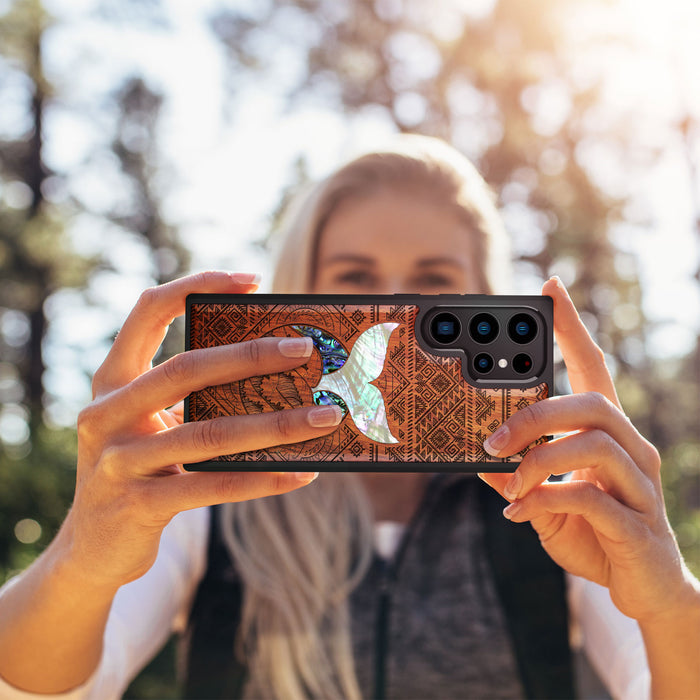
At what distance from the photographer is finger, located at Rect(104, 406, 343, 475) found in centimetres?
122

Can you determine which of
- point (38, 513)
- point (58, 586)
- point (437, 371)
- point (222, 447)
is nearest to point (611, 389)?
point (437, 371)

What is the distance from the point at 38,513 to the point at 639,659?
19.3 ft

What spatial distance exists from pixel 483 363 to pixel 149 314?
748mm

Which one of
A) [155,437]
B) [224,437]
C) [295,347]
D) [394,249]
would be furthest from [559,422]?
[394,249]

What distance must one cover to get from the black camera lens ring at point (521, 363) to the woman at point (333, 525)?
0.35 feet

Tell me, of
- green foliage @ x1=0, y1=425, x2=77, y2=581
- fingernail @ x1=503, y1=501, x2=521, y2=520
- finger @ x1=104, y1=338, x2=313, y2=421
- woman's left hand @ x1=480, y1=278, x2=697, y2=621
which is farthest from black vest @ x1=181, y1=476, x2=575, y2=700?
green foliage @ x1=0, y1=425, x2=77, y2=581

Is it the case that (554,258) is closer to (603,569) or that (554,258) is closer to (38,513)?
(38,513)

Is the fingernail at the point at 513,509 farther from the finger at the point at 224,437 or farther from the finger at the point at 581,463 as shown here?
the finger at the point at 224,437

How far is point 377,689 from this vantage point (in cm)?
233

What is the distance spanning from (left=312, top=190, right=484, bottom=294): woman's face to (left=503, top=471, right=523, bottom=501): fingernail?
46.8 inches

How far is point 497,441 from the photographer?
1.24 meters

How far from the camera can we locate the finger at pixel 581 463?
123cm

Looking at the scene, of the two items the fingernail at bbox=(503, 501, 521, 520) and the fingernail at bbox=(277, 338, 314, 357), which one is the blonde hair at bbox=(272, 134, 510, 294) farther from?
the fingernail at bbox=(503, 501, 521, 520)

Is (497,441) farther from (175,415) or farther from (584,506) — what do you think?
(175,415)
